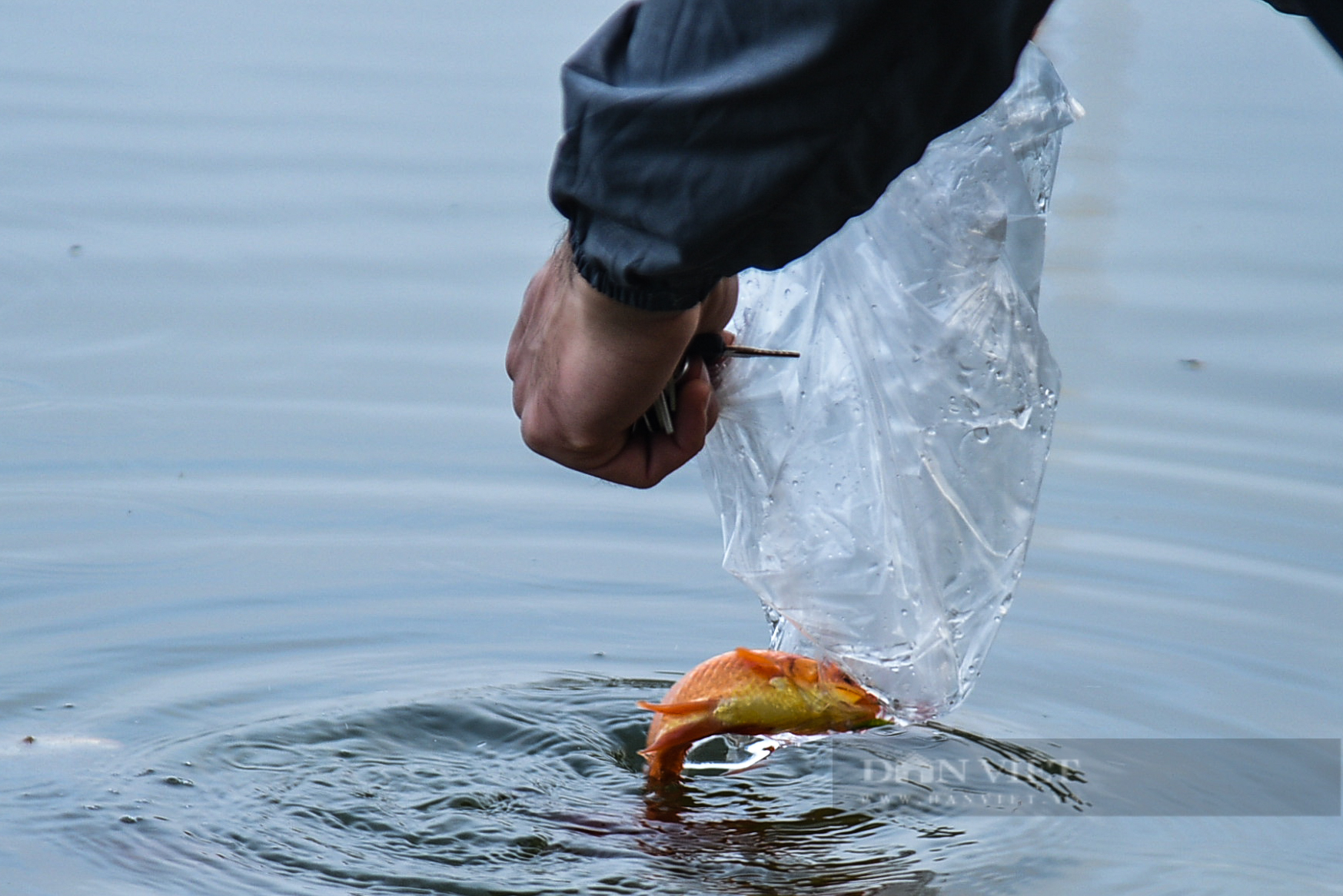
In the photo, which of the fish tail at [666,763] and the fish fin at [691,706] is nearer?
the fish fin at [691,706]

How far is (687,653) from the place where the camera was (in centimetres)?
344

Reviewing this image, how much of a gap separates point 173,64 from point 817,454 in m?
5.33

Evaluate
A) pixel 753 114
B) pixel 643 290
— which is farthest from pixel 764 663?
pixel 753 114

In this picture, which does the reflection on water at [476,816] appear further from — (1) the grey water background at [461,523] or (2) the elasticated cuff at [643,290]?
(2) the elasticated cuff at [643,290]

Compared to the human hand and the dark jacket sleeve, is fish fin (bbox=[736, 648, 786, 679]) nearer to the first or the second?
the human hand

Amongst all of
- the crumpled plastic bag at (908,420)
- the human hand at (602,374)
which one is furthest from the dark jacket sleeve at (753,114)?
the crumpled plastic bag at (908,420)

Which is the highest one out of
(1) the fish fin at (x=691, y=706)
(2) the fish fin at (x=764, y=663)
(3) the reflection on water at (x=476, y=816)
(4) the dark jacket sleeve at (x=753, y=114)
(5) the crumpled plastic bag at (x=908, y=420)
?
(4) the dark jacket sleeve at (x=753, y=114)

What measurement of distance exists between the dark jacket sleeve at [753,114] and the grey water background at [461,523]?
4.10 feet

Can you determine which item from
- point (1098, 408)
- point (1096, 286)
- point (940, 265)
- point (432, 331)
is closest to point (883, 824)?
point (940, 265)

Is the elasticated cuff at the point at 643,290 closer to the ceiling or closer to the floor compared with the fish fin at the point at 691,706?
closer to the ceiling

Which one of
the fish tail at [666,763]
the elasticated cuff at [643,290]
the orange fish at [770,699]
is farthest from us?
the fish tail at [666,763]

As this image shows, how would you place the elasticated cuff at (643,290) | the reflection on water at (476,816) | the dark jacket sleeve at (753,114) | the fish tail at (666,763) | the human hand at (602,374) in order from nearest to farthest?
1. the dark jacket sleeve at (753,114)
2. the elasticated cuff at (643,290)
3. the human hand at (602,374)
4. the reflection on water at (476,816)
5. the fish tail at (666,763)

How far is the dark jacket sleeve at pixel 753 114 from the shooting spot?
1422mm

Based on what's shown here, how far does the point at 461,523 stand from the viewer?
13.1 feet
